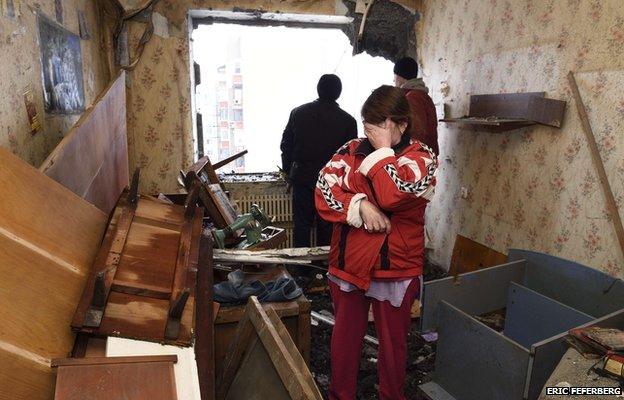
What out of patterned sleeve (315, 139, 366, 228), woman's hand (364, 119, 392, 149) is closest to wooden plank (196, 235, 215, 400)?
patterned sleeve (315, 139, 366, 228)

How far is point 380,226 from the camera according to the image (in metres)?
1.44

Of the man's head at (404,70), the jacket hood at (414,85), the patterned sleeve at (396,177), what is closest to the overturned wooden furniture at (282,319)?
the patterned sleeve at (396,177)

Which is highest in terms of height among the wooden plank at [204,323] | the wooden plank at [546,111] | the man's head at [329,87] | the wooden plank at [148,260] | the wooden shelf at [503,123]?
the man's head at [329,87]

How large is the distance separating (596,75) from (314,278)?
2243 mm

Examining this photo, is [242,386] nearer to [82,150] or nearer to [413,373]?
[82,150]

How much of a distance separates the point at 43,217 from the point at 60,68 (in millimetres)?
1408

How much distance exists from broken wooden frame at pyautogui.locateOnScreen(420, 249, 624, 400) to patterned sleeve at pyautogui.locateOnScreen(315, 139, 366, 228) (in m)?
0.56

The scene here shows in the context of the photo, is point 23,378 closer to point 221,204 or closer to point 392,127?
point 392,127

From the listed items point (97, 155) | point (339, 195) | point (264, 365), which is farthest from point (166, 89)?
point (264, 365)

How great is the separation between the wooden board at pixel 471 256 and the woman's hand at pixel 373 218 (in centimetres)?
164

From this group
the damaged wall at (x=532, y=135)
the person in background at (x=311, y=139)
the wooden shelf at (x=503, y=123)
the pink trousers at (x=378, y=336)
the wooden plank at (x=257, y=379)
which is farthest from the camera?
the person in background at (x=311, y=139)

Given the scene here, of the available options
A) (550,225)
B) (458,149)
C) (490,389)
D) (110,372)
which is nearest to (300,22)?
(458,149)

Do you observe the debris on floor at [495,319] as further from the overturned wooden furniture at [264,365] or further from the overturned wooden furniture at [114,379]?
the overturned wooden furniture at [114,379]

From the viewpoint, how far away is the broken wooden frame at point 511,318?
1.39 m
